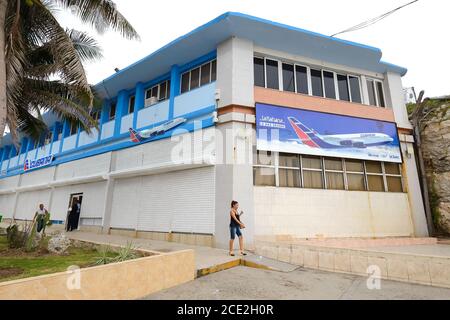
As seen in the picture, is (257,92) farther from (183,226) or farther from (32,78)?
(32,78)

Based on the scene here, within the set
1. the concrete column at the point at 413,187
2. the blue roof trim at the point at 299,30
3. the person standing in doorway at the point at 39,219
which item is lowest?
the person standing in doorway at the point at 39,219

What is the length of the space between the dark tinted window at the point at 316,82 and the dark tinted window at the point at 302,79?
39 centimetres

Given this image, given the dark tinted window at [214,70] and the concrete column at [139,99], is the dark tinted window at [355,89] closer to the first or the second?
the dark tinted window at [214,70]

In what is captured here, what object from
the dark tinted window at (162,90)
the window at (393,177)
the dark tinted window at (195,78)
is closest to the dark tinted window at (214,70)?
A: the dark tinted window at (195,78)

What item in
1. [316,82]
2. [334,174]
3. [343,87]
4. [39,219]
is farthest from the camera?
[343,87]

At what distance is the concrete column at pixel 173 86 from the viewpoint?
1317 cm

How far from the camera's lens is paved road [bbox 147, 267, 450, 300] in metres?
5.11

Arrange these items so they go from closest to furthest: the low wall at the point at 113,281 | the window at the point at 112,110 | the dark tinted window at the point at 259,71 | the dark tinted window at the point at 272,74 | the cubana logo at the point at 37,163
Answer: the low wall at the point at 113,281
the dark tinted window at the point at 259,71
the dark tinted window at the point at 272,74
the window at the point at 112,110
the cubana logo at the point at 37,163

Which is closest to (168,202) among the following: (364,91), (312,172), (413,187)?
(312,172)

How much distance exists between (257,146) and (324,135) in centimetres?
336

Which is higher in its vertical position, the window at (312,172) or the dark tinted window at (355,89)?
the dark tinted window at (355,89)

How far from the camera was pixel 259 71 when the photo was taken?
40.2 feet

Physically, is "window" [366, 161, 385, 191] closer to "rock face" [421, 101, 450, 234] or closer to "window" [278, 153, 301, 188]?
"rock face" [421, 101, 450, 234]

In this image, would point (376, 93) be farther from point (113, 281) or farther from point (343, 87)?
point (113, 281)
